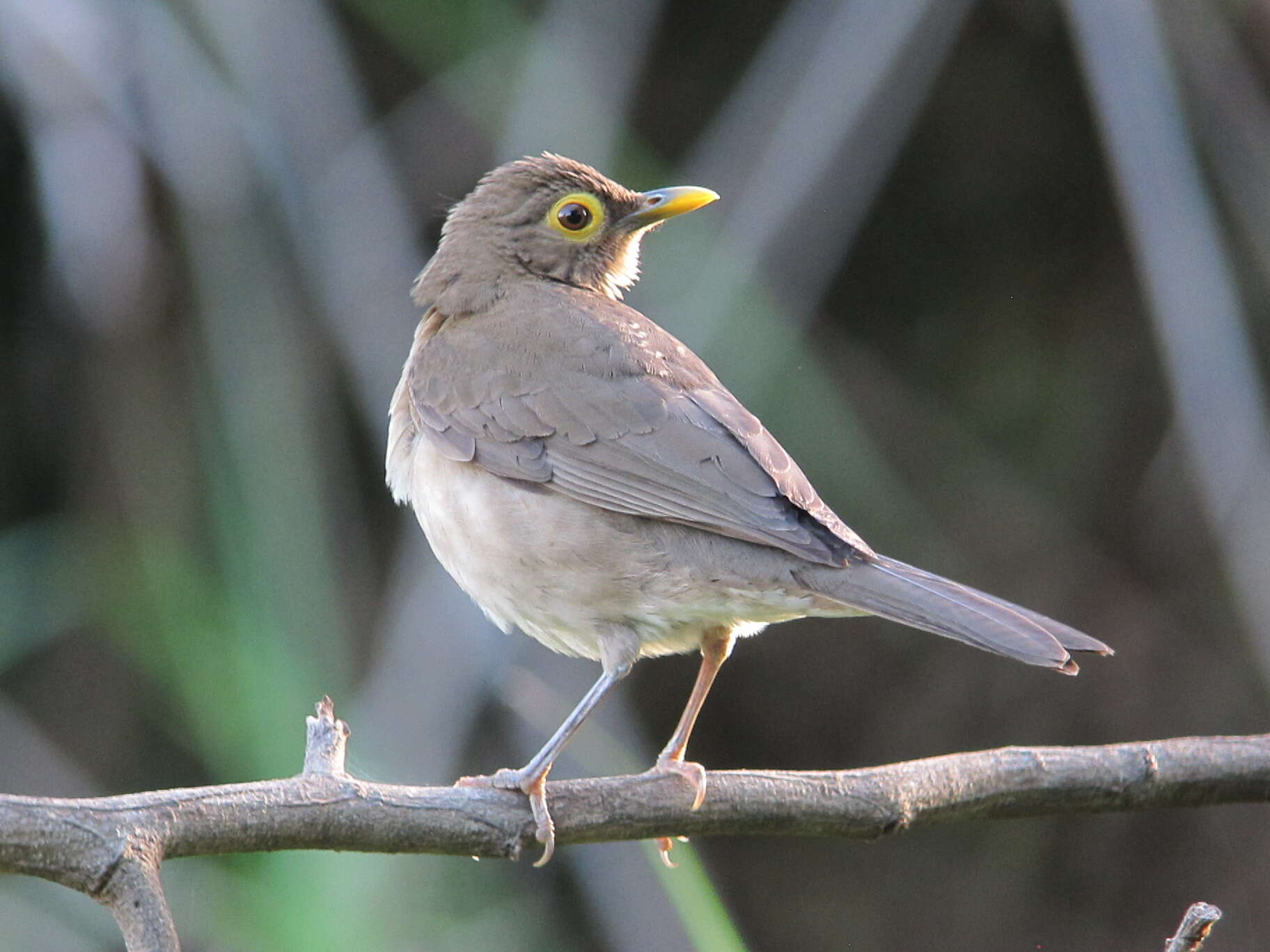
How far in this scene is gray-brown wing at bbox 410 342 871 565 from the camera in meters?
3.47

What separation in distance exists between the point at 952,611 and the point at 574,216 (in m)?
2.10

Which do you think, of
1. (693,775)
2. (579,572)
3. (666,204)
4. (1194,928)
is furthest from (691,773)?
(666,204)

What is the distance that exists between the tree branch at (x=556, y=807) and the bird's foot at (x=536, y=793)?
0.07 feet

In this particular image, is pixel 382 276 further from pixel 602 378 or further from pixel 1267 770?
pixel 1267 770

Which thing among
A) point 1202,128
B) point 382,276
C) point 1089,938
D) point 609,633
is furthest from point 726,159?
point 1089,938

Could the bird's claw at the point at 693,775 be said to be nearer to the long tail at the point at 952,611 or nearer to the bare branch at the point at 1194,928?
the long tail at the point at 952,611

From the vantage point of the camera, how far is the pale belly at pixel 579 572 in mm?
3455

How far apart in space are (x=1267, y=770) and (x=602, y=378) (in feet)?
6.37

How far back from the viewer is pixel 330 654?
5.01 metres

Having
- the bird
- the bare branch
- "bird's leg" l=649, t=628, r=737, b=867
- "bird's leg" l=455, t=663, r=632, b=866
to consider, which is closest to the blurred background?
"bird's leg" l=649, t=628, r=737, b=867

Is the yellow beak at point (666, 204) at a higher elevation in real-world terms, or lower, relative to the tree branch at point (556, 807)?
higher

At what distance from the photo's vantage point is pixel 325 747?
2826 mm

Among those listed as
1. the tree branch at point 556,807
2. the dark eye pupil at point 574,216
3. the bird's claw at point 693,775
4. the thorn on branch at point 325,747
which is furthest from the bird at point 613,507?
the thorn on branch at point 325,747

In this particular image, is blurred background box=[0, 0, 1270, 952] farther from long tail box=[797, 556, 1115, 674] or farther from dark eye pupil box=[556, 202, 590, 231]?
long tail box=[797, 556, 1115, 674]
